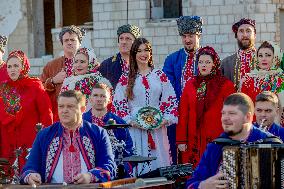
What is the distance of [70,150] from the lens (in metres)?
7.20

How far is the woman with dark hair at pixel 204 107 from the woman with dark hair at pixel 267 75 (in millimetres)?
261

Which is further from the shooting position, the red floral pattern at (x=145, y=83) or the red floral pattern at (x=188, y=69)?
the red floral pattern at (x=188, y=69)

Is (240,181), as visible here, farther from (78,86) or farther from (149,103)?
(78,86)

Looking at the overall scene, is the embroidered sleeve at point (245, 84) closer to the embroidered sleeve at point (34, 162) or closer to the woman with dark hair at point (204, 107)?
the woman with dark hair at point (204, 107)

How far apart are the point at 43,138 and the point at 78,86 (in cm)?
255

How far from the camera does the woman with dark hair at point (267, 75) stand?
931 centimetres

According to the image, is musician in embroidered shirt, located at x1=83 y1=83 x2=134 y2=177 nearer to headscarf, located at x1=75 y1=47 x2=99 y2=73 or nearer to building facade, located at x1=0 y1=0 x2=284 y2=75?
headscarf, located at x1=75 y1=47 x2=99 y2=73

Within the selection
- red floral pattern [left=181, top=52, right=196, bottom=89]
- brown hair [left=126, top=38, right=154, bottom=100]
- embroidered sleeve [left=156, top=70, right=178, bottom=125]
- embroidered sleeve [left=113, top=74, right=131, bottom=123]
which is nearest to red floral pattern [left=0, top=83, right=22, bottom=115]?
embroidered sleeve [left=113, top=74, right=131, bottom=123]

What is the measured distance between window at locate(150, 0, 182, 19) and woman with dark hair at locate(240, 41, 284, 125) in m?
7.52

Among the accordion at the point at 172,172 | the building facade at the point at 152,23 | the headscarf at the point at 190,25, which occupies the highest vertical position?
the building facade at the point at 152,23

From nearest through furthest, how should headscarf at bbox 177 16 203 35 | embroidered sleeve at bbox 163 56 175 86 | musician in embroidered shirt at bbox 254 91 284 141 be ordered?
musician in embroidered shirt at bbox 254 91 284 141
headscarf at bbox 177 16 203 35
embroidered sleeve at bbox 163 56 175 86

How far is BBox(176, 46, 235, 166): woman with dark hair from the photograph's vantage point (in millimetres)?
9258

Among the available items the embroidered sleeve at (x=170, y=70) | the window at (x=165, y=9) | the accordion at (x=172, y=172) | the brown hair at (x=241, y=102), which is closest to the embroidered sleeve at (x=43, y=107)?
the embroidered sleeve at (x=170, y=70)

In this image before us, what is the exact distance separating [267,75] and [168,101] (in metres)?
1.12
